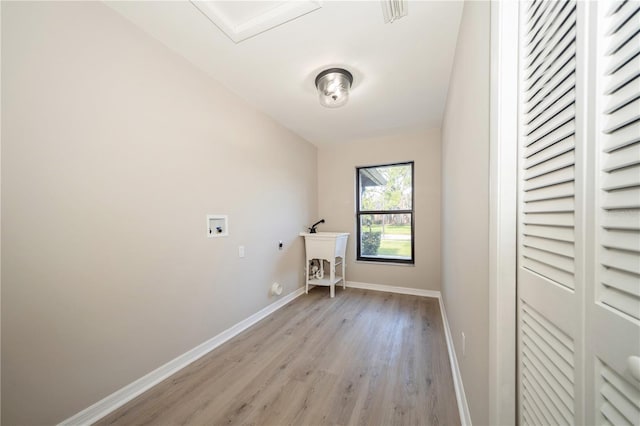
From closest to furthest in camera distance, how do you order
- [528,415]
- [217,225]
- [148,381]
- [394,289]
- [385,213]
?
[528,415], [148,381], [217,225], [394,289], [385,213]

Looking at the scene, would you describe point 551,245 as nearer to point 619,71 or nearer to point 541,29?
point 619,71

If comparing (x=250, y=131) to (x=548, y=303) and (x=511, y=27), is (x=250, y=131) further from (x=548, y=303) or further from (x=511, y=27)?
(x=548, y=303)

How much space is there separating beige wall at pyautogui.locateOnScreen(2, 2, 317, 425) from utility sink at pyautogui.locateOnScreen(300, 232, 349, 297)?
139cm

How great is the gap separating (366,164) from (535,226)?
307cm

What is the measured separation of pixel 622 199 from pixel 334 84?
1.91m

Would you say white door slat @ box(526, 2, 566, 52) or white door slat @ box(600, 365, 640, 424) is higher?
white door slat @ box(526, 2, 566, 52)

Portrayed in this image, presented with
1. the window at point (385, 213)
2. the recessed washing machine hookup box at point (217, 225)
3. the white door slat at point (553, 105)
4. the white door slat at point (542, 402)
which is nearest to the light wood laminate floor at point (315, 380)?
the white door slat at point (542, 402)

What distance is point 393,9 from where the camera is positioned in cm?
135

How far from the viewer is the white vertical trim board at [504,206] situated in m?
0.76

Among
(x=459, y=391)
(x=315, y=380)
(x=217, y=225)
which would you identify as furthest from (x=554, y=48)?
(x=217, y=225)

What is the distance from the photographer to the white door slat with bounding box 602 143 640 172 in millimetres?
376

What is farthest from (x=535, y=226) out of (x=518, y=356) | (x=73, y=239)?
(x=73, y=239)

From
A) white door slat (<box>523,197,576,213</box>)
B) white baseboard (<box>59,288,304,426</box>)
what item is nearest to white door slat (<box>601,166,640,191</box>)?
white door slat (<box>523,197,576,213</box>)

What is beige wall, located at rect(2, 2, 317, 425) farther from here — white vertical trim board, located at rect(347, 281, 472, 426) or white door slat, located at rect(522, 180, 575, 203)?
white door slat, located at rect(522, 180, 575, 203)
